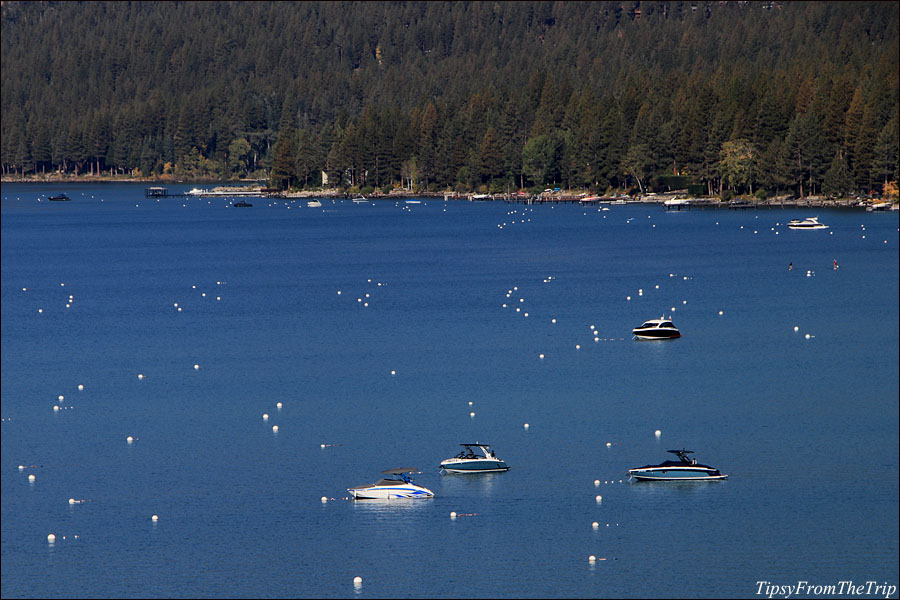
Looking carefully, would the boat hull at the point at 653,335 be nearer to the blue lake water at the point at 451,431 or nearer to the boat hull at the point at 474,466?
the blue lake water at the point at 451,431

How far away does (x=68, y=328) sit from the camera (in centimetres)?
9769

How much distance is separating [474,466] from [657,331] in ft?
111

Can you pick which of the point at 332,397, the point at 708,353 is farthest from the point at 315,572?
the point at 708,353

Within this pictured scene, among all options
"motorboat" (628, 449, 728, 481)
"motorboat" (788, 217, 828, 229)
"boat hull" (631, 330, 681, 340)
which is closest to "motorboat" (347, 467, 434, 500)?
"motorboat" (628, 449, 728, 481)

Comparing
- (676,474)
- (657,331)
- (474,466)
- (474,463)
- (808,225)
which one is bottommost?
(676,474)

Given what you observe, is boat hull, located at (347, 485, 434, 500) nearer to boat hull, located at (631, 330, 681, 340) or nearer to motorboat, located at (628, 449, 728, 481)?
motorboat, located at (628, 449, 728, 481)

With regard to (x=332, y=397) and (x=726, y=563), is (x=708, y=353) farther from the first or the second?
(x=726, y=563)

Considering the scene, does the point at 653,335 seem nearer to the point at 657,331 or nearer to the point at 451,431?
the point at 657,331

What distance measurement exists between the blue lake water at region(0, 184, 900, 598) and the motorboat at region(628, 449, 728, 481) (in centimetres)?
66

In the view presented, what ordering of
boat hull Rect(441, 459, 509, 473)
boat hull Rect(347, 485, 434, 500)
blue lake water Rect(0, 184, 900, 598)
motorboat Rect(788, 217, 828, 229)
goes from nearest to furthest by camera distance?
1. blue lake water Rect(0, 184, 900, 598)
2. boat hull Rect(347, 485, 434, 500)
3. boat hull Rect(441, 459, 509, 473)
4. motorboat Rect(788, 217, 828, 229)

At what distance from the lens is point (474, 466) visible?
5388 centimetres

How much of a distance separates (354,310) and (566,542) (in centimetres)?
5865

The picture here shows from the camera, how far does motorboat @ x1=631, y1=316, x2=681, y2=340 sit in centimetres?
8531

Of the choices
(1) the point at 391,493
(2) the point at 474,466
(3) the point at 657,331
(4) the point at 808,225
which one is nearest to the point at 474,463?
(2) the point at 474,466
